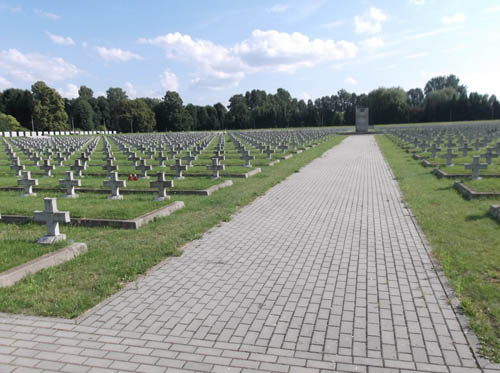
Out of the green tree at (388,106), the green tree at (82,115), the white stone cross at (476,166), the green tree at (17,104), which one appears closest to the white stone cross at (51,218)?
the white stone cross at (476,166)

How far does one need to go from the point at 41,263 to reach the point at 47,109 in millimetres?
80170

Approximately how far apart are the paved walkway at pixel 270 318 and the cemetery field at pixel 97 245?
0.84 feet

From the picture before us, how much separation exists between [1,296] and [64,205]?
5.38 m

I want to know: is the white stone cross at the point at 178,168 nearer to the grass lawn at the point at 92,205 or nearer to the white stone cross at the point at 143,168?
the white stone cross at the point at 143,168

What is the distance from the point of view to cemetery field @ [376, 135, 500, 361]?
3.81 m

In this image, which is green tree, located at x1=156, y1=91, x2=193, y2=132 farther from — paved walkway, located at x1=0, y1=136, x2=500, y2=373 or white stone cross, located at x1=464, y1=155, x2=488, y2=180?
paved walkway, located at x1=0, y1=136, x2=500, y2=373

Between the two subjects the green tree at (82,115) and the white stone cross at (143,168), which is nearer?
the white stone cross at (143,168)

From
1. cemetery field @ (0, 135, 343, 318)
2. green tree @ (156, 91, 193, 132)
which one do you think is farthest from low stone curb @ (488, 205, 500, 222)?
green tree @ (156, 91, 193, 132)

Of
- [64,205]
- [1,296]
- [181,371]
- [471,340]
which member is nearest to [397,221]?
[471,340]

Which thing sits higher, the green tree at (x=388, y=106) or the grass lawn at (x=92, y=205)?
the green tree at (x=388, y=106)

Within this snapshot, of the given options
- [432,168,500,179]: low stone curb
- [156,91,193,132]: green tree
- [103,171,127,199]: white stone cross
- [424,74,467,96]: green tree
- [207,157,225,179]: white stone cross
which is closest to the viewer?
[103,171,127,199]: white stone cross

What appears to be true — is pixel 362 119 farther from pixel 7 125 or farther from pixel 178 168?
pixel 7 125

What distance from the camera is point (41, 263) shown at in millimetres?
5430

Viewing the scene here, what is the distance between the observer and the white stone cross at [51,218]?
6.40 m
